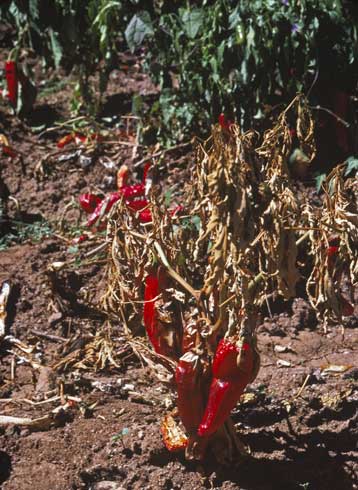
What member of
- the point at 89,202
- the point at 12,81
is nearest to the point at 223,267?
the point at 89,202

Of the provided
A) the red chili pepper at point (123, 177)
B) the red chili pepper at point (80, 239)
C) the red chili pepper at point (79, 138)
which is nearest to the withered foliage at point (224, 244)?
the red chili pepper at point (80, 239)

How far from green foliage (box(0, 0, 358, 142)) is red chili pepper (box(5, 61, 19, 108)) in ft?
0.89

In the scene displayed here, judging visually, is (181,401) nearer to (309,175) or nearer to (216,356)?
(216,356)

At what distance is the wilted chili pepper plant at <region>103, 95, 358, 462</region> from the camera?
2.47 m

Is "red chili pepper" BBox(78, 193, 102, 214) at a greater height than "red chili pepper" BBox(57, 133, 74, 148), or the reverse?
"red chili pepper" BBox(57, 133, 74, 148)

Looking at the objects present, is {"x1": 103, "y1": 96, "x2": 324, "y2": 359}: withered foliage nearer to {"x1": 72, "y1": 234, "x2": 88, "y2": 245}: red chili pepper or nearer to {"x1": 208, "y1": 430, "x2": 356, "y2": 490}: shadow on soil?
{"x1": 208, "y1": 430, "x2": 356, "y2": 490}: shadow on soil

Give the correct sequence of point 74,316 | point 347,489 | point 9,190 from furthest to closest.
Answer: point 9,190 → point 74,316 → point 347,489

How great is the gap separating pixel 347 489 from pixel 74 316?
5.46 ft

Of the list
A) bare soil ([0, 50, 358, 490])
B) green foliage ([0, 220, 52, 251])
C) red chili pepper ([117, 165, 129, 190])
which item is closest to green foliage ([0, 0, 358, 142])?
red chili pepper ([117, 165, 129, 190])

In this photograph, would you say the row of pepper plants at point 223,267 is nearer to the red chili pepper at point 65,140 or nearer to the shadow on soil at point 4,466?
the shadow on soil at point 4,466

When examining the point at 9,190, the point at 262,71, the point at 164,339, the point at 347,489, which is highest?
the point at 262,71

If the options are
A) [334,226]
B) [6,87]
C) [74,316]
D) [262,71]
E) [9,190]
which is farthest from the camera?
[6,87]

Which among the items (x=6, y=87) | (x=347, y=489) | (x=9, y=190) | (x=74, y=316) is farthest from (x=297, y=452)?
(x=6, y=87)

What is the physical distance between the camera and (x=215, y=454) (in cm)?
299
